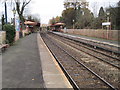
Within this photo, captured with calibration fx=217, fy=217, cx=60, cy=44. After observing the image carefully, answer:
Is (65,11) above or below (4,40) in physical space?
above

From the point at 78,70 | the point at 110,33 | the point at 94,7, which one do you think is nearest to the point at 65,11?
the point at 94,7

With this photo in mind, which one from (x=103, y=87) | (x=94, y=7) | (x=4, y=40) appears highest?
(x=94, y=7)

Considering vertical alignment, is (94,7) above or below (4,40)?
above

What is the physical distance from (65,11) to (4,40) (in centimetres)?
7602

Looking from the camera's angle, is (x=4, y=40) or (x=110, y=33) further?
(x=110, y=33)

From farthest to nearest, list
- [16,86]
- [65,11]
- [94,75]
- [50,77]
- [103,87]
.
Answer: [65,11]
[94,75]
[50,77]
[103,87]
[16,86]

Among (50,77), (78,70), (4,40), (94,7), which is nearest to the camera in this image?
(50,77)

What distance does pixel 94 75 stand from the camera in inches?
385

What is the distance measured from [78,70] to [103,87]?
3447 mm

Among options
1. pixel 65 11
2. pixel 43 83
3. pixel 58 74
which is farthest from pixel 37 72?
pixel 65 11

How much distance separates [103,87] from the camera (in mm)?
7770

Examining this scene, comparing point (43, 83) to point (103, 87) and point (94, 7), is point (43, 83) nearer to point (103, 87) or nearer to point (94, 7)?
point (103, 87)

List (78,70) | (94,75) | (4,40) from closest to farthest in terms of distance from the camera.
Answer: (94,75) < (78,70) < (4,40)

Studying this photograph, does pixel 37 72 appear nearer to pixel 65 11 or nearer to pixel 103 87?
pixel 103 87
